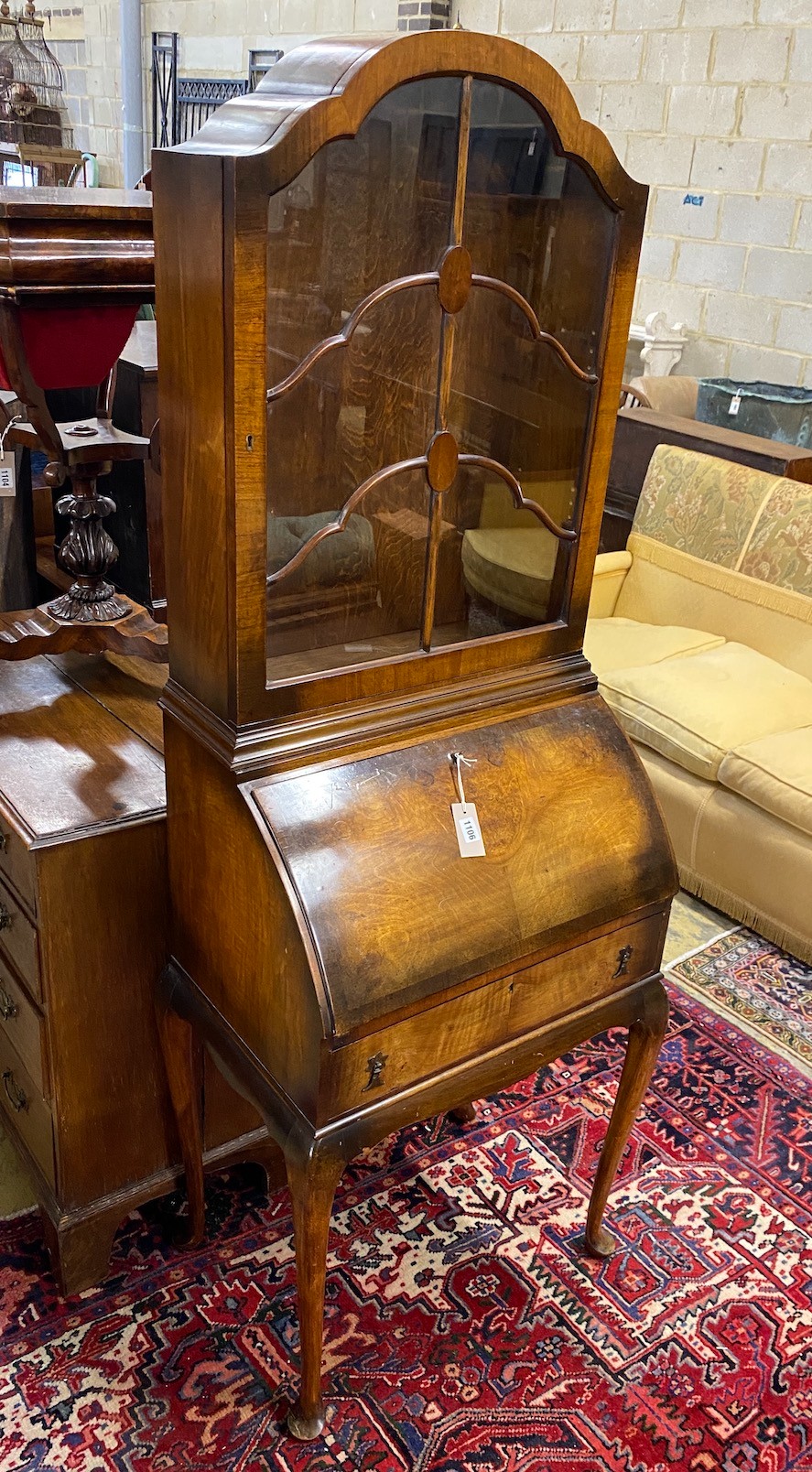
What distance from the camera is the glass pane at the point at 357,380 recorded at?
129cm

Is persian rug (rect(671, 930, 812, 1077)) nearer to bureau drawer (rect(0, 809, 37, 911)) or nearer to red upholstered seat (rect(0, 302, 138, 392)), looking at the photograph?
bureau drawer (rect(0, 809, 37, 911))

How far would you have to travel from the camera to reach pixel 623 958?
179 cm

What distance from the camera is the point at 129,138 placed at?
9.60m

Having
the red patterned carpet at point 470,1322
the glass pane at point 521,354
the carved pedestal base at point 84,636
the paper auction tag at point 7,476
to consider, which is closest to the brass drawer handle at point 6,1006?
the red patterned carpet at point 470,1322

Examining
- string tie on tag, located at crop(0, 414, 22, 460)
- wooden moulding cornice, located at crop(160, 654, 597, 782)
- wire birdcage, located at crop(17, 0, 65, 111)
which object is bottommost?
wooden moulding cornice, located at crop(160, 654, 597, 782)

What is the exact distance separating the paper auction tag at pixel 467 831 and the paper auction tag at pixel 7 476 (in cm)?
164

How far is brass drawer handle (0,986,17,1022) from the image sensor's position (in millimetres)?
1918

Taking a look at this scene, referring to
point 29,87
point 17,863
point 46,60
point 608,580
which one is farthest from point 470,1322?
point 46,60

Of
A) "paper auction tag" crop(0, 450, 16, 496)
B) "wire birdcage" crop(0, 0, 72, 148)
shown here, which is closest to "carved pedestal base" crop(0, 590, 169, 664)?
"paper auction tag" crop(0, 450, 16, 496)

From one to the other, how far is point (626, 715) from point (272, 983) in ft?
6.76

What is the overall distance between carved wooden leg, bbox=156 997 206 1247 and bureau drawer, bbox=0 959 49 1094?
0.18 meters

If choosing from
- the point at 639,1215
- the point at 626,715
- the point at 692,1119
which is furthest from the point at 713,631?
the point at 639,1215

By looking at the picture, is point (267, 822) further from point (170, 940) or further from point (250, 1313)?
point (250, 1313)

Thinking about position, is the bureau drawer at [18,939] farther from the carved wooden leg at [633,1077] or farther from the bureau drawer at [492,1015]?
the carved wooden leg at [633,1077]
